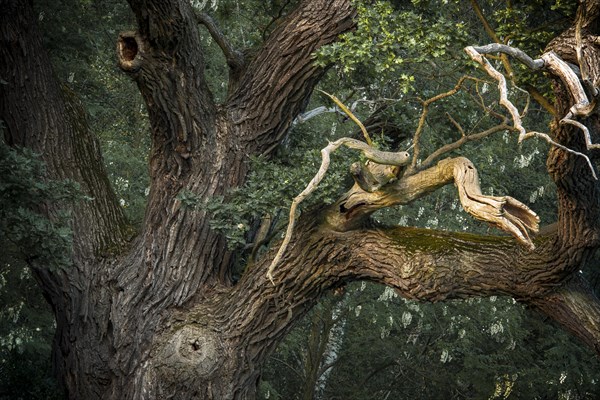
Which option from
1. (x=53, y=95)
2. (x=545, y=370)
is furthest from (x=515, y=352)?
(x=53, y=95)

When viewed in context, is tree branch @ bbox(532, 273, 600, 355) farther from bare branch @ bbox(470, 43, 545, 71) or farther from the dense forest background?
bare branch @ bbox(470, 43, 545, 71)

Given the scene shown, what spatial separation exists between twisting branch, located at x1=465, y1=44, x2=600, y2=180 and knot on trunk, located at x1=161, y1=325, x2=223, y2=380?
386 centimetres

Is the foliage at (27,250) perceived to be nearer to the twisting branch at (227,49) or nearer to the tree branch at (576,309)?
the twisting branch at (227,49)

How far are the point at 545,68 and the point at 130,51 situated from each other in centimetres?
383

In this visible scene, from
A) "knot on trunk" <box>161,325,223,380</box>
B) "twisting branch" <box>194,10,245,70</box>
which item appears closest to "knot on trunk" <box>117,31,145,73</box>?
"twisting branch" <box>194,10,245,70</box>

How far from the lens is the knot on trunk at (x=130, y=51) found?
8.70 m

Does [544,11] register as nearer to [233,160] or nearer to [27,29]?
[233,160]

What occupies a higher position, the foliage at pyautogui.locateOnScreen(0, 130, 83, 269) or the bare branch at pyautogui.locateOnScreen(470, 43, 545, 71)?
the foliage at pyautogui.locateOnScreen(0, 130, 83, 269)

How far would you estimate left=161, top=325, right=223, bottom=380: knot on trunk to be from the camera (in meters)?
8.98

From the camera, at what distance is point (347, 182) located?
38.0 ft

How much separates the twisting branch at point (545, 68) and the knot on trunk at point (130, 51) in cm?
350

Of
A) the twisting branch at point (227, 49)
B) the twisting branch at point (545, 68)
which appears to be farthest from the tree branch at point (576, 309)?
the twisting branch at point (227, 49)

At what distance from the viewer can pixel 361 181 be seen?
816 cm

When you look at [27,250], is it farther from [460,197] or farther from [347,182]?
[347,182]
